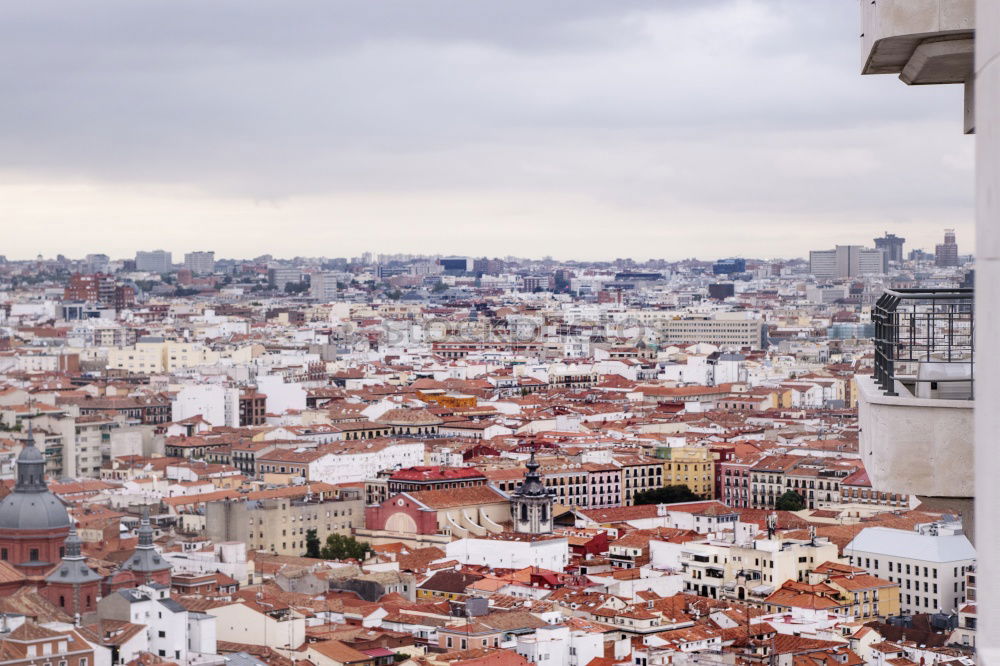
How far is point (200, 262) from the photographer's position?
18738 cm

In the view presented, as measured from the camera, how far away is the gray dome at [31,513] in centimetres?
3369

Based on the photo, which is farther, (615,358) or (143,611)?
(615,358)

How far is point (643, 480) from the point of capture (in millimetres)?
48344

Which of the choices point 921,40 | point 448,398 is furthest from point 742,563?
point 448,398

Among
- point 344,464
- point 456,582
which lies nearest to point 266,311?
point 344,464

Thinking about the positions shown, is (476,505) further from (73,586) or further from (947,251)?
(947,251)

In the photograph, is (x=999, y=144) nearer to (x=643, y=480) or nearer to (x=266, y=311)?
(x=643, y=480)

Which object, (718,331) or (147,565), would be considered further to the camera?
(718,331)

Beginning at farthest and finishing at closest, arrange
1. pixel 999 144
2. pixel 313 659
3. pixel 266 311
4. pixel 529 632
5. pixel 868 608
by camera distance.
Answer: pixel 266 311 < pixel 868 608 < pixel 529 632 < pixel 313 659 < pixel 999 144

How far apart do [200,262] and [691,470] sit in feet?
464

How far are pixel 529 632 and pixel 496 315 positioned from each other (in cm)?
8766

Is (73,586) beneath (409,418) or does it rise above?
beneath

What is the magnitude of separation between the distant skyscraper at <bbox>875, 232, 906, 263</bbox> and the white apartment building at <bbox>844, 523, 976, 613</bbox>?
450 ft

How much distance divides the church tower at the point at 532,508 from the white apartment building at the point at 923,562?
6662 mm
